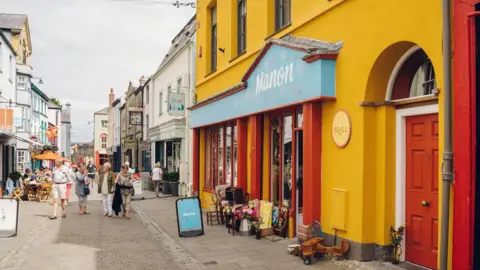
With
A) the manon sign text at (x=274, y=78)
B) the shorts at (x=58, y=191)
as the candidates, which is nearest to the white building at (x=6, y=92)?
the shorts at (x=58, y=191)

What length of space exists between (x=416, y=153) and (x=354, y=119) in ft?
3.68

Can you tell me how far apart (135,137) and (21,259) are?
1112 inches

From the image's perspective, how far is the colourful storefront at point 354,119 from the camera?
661cm

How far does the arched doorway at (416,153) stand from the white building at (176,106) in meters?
12.6

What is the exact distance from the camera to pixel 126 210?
584 inches

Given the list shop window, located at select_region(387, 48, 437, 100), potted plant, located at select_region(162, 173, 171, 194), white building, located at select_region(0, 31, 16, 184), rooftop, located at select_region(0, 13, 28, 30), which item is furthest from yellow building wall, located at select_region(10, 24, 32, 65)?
shop window, located at select_region(387, 48, 437, 100)

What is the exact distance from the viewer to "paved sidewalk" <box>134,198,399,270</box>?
755 centimetres

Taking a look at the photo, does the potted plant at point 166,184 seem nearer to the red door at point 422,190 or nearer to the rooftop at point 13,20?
the rooftop at point 13,20

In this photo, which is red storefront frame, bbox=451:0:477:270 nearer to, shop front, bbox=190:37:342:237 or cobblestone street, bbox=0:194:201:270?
shop front, bbox=190:37:342:237

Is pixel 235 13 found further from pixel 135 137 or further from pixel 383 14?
pixel 135 137

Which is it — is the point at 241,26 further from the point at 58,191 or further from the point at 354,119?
the point at 58,191

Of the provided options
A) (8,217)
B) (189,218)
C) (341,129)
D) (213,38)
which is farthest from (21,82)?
(341,129)

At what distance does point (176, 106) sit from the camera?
1983cm

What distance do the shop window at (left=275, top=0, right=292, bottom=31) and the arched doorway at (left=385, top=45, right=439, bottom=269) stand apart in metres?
3.87
